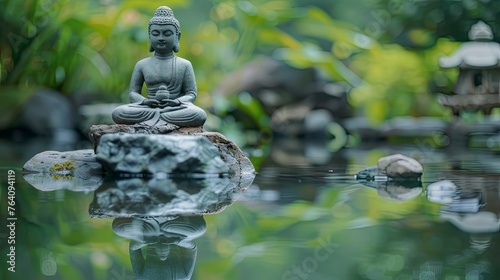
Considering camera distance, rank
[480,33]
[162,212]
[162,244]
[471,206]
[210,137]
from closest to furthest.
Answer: [162,244] < [162,212] < [471,206] < [210,137] < [480,33]

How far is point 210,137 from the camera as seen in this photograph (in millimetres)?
5500

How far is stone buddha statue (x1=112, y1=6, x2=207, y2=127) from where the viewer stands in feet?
18.3

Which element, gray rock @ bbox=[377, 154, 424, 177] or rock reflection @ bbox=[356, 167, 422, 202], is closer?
rock reflection @ bbox=[356, 167, 422, 202]

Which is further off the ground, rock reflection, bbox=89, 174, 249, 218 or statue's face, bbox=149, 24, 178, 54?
statue's face, bbox=149, 24, 178, 54

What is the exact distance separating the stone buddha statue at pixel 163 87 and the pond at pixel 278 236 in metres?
1.01

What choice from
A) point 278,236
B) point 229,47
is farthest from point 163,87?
point 229,47

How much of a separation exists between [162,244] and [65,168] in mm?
2953

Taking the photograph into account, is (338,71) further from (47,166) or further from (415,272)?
(415,272)

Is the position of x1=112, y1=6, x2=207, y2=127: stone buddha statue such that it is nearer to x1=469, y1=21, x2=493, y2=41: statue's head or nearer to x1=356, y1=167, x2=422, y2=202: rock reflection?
x1=356, y1=167, x2=422, y2=202: rock reflection

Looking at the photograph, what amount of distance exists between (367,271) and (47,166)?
3.73m

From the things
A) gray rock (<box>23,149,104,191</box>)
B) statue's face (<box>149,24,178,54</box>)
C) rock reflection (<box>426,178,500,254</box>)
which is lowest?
gray rock (<box>23,149,104,191</box>)

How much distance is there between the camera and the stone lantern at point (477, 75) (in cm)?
995

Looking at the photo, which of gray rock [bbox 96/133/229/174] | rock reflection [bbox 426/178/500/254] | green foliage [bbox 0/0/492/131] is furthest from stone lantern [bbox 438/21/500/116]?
gray rock [bbox 96/133/229/174]

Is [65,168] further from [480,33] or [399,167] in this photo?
[480,33]
